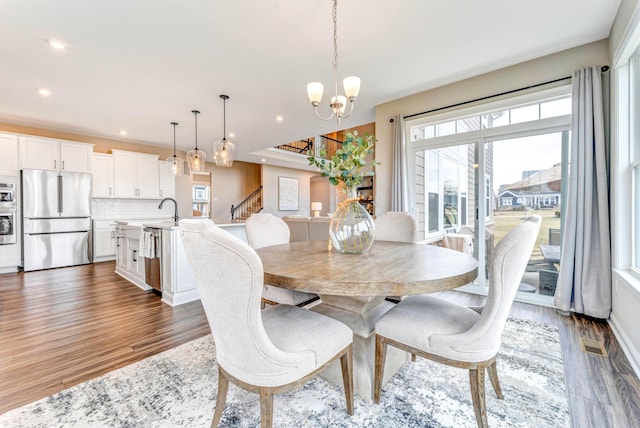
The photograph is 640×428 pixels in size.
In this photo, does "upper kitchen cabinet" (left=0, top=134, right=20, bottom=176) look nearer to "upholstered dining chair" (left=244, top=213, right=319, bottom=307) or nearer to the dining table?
"upholstered dining chair" (left=244, top=213, right=319, bottom=307)

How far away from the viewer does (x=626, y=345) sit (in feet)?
6.64

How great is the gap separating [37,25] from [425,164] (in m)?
4.50

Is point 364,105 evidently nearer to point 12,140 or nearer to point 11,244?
point 12,140

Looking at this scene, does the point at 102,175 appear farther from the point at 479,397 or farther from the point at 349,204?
the point at 479,397

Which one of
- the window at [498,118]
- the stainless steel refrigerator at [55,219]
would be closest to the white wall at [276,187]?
the stainless steel refrigerator at [55,219]

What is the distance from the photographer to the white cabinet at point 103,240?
221 inches

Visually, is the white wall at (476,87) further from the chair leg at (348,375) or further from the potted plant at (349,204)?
the chair leg at (348,375)

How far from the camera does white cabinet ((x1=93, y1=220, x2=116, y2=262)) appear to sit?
562 centimetres

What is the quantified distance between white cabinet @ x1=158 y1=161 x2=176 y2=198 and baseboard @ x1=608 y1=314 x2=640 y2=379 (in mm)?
7666

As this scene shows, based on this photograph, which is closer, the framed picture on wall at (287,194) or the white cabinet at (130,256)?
the white cabinet at (130,256)

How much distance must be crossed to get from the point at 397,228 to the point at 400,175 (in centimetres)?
157

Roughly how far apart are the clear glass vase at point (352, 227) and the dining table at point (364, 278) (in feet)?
0.23

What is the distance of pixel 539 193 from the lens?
3184mm

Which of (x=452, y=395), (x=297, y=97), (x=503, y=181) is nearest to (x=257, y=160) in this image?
(x=297, y=97)
